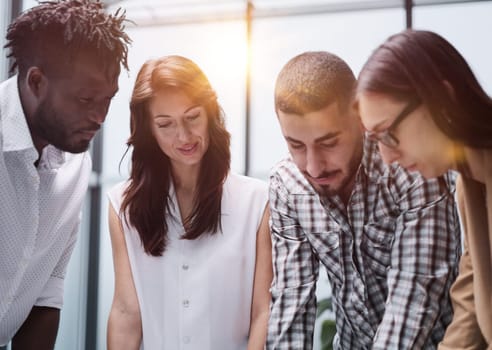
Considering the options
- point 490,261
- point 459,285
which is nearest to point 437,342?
point 459,285

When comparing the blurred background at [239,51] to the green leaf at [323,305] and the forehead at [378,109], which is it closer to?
the green leaf at [323,305]

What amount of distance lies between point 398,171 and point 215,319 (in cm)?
73

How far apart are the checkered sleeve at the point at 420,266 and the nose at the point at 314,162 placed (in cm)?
20

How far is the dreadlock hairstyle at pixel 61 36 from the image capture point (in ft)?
5.79

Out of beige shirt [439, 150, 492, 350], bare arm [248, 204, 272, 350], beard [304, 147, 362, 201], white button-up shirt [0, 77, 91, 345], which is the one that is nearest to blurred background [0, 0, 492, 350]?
white button-up shirt [0, 77, 91, 345]

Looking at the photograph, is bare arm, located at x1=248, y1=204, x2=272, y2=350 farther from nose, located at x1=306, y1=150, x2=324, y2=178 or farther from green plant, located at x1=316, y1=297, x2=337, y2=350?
green plant, located at x1=316, y1=297, x2=337, y2=350

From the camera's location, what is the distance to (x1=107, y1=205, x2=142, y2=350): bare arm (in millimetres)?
1883

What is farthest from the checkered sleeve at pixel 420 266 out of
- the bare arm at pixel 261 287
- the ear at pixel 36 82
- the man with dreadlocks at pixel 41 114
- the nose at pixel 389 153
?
the ear at pixel 36 82

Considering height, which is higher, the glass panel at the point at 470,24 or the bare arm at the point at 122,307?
the glass panel at the point at 470,24

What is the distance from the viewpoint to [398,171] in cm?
147

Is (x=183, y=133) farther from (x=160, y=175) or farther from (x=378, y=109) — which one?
(x=378, y=109)

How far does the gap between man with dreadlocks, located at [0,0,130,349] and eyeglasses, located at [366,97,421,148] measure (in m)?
0.82

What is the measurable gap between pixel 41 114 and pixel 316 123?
31.1 inches

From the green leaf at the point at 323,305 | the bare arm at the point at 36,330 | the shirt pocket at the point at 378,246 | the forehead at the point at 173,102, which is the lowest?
the green leaf at the point at 323,305
